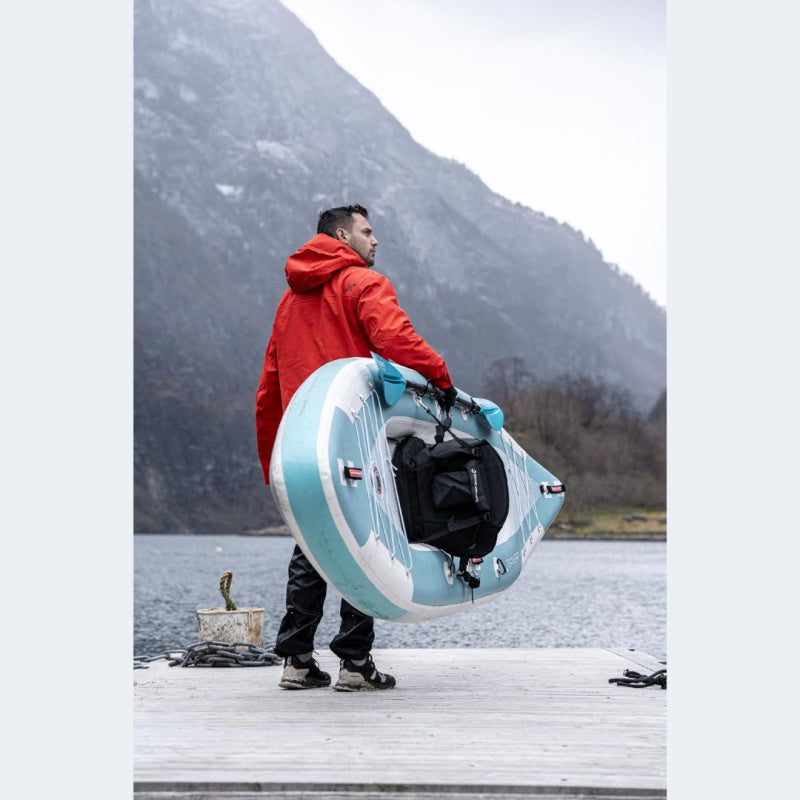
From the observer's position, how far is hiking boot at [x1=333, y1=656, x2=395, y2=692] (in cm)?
432

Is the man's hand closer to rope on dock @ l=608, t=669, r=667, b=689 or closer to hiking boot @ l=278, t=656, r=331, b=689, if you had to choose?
hiking boot @ l=278, t=656, r=331, b=689

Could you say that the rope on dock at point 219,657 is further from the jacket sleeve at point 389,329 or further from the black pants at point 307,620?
the jacket sleeve at point 389,329

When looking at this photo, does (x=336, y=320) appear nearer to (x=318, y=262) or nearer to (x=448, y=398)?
(x=318, y=262)

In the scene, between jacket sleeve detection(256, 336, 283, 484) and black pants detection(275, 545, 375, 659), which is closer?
black pants detection(275, 545, 375, 659)

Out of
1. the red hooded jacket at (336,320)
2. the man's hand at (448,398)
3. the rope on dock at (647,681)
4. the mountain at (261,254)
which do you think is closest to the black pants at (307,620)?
the red hooded jacket at (336,320)

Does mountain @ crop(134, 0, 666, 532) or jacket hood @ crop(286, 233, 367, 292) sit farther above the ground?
mountain @ crop(134, 0, 666, 532)

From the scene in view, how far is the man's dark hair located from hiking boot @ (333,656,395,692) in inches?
72.5

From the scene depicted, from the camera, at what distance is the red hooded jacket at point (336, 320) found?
418cm

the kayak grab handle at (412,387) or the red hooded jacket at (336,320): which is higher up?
the red hooded jacket at (336,320)

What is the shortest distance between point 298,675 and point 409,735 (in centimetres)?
129

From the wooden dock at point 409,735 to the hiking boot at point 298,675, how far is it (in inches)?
2.2

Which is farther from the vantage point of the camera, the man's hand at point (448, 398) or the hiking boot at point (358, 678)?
the man's hand at point (448, 398)

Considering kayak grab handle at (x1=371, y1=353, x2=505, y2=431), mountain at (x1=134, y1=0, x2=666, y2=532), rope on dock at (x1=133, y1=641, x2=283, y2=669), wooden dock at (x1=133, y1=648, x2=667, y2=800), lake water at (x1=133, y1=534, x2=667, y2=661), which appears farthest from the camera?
mountain at (x1=134, y1=0, x2=666, y2=532)

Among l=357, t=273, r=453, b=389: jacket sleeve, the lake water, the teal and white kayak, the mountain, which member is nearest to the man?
l=357, t=273, r=453, b=389: jacket sleeve
